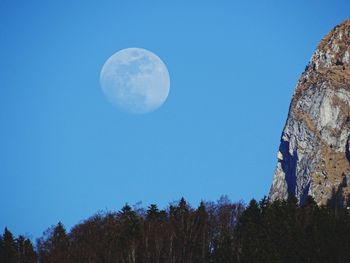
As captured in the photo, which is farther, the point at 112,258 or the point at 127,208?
the point at 127,208

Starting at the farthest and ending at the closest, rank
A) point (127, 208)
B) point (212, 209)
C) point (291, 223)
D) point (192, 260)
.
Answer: point (127, 208) → point (212, 209) → point (192, 260) → point (291, 223)

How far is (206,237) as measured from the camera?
269 ft

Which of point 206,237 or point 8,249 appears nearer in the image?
point 206,237

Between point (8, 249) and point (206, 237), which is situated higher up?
point (8, 249)

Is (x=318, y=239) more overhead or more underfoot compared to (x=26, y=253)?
more underfoot

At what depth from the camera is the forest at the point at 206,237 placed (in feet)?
215

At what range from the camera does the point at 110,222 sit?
3312 inches

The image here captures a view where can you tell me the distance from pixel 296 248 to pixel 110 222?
27.5 meters

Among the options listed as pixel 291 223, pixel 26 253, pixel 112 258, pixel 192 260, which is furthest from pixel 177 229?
pixel 26 253

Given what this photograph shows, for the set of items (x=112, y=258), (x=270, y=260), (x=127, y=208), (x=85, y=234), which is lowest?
(x=270, y=260)

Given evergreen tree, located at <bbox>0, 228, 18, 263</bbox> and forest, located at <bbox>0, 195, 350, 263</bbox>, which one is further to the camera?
evergreen tree, located at <bbox>0, 228, 18, 263</bbox>

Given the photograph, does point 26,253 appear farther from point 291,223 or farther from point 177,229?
point 291,223

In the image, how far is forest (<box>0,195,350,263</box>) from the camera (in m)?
65.6

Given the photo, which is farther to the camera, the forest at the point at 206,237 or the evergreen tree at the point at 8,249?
the evergreen tree at the point at 8,249
